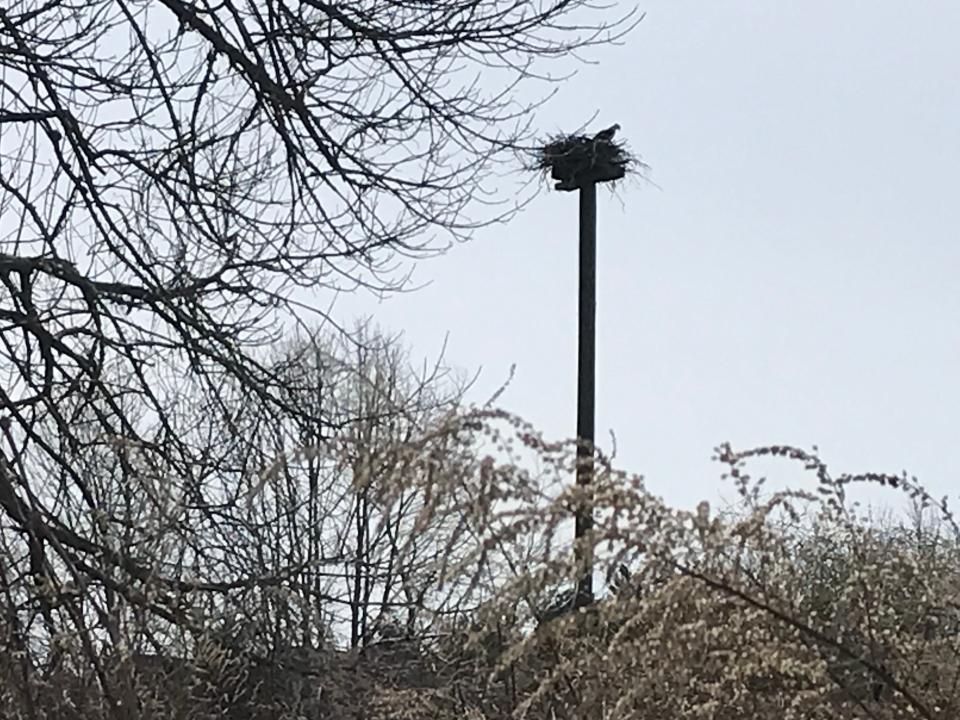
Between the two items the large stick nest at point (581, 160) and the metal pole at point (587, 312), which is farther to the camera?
the metal pole at point (587, 312)

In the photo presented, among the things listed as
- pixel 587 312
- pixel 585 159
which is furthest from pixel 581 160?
pixel 587 312

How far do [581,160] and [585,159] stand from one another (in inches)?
5.5

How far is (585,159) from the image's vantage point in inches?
309

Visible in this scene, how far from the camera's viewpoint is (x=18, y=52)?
14.2ft

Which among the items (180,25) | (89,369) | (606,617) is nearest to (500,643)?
(606,617)

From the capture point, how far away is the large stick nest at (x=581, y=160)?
5.29 m

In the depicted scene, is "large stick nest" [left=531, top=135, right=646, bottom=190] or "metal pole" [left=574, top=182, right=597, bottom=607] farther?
"metal pole" [left=574, top=182, right=597, bottom=607]

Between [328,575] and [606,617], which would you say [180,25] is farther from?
[606,617]

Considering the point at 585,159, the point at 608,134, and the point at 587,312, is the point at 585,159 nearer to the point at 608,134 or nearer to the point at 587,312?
the point at 608,134

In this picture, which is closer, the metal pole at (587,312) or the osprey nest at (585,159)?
the osprey nest at (585,159)

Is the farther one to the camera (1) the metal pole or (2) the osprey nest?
(1) the metal pole

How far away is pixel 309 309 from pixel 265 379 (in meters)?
0.28

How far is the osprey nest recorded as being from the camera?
5620mm

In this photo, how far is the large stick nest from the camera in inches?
208
